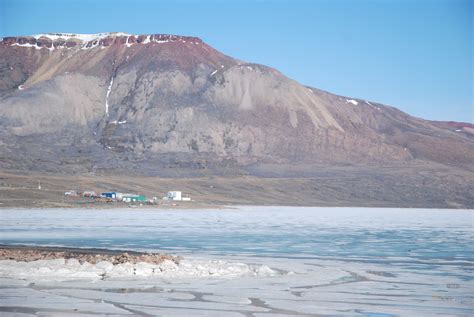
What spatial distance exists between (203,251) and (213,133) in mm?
158462

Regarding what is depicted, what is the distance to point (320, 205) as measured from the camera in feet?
461

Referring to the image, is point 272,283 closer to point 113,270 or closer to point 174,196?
point 113,270

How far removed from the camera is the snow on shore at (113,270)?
974 inches

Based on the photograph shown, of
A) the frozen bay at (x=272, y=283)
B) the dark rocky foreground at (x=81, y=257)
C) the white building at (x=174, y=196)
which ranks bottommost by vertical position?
the frozen bay at (x=272, y=283)

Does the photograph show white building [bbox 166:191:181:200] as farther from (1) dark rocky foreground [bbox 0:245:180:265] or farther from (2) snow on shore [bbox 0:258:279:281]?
(2) snow on shore [bbox 0:258:279:281]

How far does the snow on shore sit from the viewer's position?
24734 mm

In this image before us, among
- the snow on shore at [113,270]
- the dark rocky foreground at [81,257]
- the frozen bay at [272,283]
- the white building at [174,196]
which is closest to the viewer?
the frozen bay at [272,283]

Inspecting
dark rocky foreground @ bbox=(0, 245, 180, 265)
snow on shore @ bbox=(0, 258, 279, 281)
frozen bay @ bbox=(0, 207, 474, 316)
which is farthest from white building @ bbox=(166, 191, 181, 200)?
snow on shore @ bbox=(0, 258, 279, 281)

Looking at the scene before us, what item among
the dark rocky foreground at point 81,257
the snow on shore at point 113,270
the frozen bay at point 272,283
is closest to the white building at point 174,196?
the frozen bay at point 272,283

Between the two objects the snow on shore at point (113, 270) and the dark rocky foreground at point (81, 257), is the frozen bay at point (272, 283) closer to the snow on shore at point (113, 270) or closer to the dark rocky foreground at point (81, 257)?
the snow on shore at point (113, 270)

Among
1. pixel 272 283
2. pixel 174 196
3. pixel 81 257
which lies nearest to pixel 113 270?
pixel 81 257

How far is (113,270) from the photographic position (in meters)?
25.5

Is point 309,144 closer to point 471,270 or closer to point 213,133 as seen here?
point 213,133

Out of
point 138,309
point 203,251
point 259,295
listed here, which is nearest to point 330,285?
point 259,295
